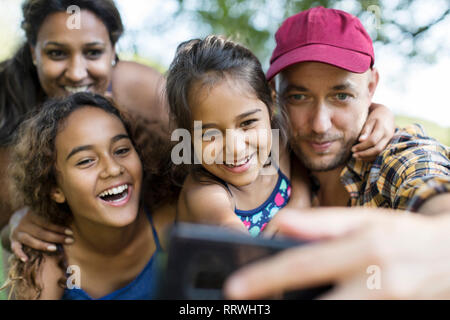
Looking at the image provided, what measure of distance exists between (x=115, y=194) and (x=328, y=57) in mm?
980

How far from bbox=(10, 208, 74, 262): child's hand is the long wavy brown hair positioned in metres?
0.03

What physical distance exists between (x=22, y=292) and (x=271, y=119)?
48.8 inches

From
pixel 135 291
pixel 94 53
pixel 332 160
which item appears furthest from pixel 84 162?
pixel 332 160

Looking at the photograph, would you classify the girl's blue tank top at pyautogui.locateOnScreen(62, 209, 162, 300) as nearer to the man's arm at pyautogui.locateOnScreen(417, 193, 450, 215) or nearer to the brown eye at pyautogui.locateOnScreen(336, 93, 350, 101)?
the brown eye at pyautogui.locateOnScreen(336, 93, 350, 101)

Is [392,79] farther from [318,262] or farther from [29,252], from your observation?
[318,262]

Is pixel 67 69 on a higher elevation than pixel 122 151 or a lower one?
higher

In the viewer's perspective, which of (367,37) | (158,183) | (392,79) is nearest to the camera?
(367,37)

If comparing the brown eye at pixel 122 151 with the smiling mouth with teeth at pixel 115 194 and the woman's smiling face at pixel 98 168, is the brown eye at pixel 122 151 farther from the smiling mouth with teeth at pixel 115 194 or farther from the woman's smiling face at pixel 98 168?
the smiling mouth with teeth at pixel 115 194

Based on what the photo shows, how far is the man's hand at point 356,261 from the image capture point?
15.6 inches

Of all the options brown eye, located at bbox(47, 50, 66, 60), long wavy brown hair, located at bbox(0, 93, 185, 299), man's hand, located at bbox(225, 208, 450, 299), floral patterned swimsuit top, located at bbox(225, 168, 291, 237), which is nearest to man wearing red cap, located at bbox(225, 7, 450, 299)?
man's hand, located at bbox(225, 208, 450, 299)

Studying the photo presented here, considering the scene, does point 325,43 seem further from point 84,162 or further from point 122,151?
point 84,162

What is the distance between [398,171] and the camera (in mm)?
1144
